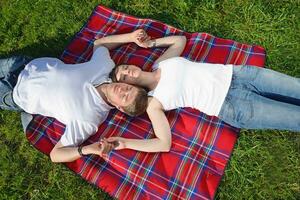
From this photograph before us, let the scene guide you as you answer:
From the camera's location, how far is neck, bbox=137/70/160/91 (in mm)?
4832

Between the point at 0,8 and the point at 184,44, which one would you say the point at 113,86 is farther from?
the point at 0,8

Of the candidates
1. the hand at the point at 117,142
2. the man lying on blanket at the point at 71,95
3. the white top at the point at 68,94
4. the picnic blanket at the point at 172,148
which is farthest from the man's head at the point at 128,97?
the picnic blanket at the point at 172,148

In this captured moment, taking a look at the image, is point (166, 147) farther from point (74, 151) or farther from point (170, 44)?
point (170, 44)

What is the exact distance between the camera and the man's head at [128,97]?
15.1 feet

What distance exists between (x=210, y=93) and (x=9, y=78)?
2.37m

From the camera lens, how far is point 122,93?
15.1 feet

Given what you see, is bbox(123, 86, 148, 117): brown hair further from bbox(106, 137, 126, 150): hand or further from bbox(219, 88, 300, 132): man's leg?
bbox(219, 88, 300, 132): man's leg

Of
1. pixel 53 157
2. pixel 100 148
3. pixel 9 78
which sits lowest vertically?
pixel 53 157

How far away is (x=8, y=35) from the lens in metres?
6.00

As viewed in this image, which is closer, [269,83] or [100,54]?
[269,83]

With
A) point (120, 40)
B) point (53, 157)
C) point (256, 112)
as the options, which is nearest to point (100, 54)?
point (120, 40)

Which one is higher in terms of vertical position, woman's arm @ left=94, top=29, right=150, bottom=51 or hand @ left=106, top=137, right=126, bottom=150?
woman's arm @ left=94, top=29, right=150, bottom=51

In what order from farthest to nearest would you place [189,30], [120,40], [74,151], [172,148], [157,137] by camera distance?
[189,30] → [120,40] → [172,148] → [157,137] → [74,151]

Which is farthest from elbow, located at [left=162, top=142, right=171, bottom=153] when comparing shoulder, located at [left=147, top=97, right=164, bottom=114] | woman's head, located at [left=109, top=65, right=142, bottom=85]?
woman's head, located at [left=109, top=65, right=142, bottom=85]
